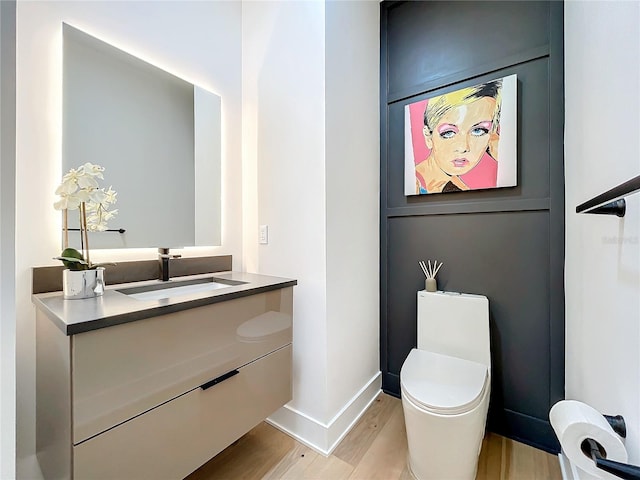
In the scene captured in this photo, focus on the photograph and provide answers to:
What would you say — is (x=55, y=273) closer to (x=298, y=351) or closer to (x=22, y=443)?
(x=22, y=443)

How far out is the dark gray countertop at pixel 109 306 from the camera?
2.56ft

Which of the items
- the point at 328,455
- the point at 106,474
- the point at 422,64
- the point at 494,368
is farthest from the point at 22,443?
the point at 422,64

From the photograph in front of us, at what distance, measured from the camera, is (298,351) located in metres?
1.59

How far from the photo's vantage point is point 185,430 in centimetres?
100

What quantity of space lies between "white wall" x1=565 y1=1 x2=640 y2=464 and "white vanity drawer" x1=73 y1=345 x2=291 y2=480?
1.18 metres

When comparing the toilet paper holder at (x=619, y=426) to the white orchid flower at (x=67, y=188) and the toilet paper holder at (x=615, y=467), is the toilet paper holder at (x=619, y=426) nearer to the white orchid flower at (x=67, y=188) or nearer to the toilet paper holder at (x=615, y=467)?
the toilet paper holder at (x=615, y=467)

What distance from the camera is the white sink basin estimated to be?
1265 mm

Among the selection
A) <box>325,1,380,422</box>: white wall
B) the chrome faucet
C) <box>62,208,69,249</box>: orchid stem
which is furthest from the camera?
<box>325,1,380,422</box>: white wall

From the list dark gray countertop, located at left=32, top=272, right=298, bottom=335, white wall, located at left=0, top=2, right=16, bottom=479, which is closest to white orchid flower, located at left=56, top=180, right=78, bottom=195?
dark gray countertop, located at left=32, top=272, right=298, bottom=335

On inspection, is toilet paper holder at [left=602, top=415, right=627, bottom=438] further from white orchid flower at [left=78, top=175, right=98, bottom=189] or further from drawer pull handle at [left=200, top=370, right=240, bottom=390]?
white orchid flower at [left=78, top=175, right=98, bottom=189]

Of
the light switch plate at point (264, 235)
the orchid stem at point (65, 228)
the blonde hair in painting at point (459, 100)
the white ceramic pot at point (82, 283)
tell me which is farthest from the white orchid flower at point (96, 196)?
the blonde hair in painting at point (459, 100)

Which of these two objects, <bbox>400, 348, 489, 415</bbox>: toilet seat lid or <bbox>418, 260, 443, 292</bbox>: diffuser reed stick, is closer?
<bbox>400, 348, 489, 415</bbox>: toilet seat lid

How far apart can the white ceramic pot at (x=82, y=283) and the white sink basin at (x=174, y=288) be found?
0.16 meters

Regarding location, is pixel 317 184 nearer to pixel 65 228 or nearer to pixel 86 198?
pixel 86 198
